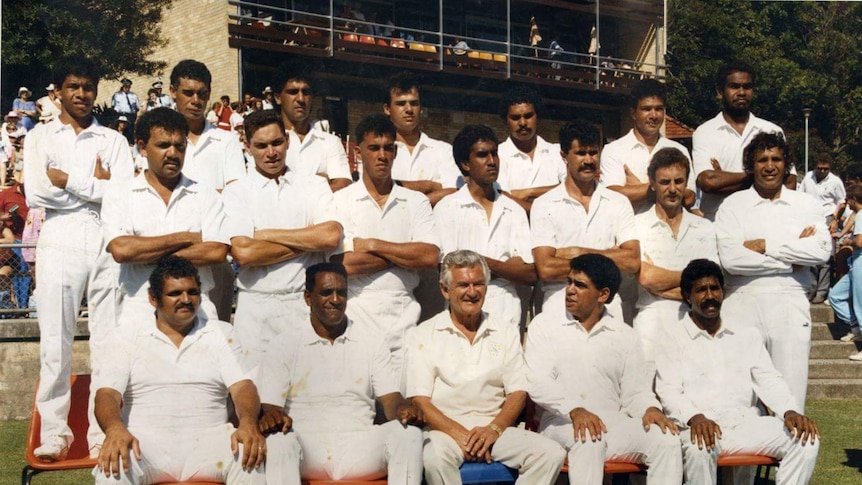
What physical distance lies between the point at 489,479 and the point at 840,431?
171 inches

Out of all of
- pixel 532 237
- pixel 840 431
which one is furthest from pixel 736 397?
pixel 840 431

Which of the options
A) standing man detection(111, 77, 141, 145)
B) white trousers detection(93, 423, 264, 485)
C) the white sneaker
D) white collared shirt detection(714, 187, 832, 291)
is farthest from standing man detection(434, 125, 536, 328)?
standing man detection(111, 77, 141, 145)

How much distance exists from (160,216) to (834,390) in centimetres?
703

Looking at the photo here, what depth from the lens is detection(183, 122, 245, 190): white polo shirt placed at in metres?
5.64

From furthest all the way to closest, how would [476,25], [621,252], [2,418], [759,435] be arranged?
[476,25]
[2,418]
[621,252]
[759,435]

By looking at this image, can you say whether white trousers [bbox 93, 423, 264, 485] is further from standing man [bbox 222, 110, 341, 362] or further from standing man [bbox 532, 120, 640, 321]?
standing man [bbox 532, 120, 640, 321]

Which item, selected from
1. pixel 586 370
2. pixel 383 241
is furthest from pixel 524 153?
pixel 586 370

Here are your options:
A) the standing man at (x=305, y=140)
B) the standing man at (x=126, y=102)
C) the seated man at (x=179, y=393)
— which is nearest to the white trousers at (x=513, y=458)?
the seated man at (x=179, y=393)

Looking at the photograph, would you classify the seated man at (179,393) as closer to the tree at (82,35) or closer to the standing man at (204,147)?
the standing man at (204,147)

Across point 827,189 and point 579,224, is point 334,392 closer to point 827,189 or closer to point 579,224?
point 579,224

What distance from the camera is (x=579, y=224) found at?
18.2ft

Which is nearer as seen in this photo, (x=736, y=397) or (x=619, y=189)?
(x=736, y=397)

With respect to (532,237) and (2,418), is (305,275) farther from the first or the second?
(2,418)

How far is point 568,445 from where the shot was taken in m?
4.78
